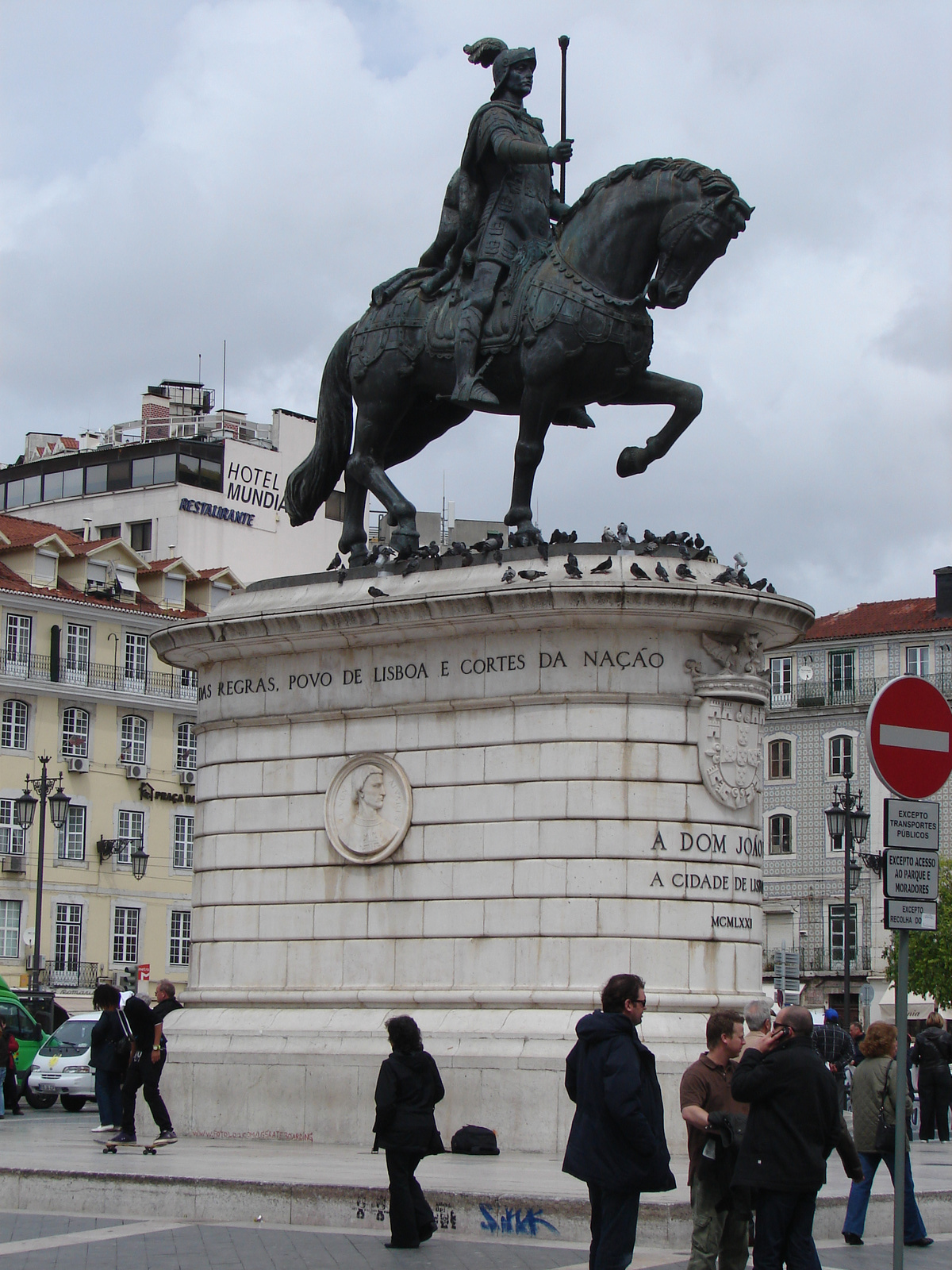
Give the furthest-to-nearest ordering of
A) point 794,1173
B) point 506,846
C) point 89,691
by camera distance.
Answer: point 89,691 < point 506,846 < point 794,1173

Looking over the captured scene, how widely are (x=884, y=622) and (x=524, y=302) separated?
2368 inches

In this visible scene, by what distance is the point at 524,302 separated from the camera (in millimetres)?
18625

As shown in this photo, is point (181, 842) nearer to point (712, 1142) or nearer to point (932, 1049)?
point (932, 1049)

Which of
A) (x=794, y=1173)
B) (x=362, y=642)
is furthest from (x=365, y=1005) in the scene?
(x=794, y=1173)

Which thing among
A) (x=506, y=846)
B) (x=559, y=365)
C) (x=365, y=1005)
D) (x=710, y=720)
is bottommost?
(x=365, y=1005)

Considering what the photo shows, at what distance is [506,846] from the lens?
17.7 meters

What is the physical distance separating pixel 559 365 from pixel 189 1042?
A: 7.35 metres

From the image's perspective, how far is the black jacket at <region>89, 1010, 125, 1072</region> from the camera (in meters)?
19.4

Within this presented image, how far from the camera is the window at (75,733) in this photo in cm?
6353

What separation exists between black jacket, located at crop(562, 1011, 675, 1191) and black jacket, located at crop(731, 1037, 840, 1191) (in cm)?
46

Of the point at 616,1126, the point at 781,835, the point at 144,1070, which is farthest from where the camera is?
the point at 781,835

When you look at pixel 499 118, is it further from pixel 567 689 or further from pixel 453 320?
pixel 567 689

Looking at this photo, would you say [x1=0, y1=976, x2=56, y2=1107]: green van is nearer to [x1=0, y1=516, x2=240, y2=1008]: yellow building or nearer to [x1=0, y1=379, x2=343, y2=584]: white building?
[x1=0, y1=516, x2=240, y2=1008]: yellow building

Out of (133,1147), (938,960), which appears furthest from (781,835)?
(133,1147)
